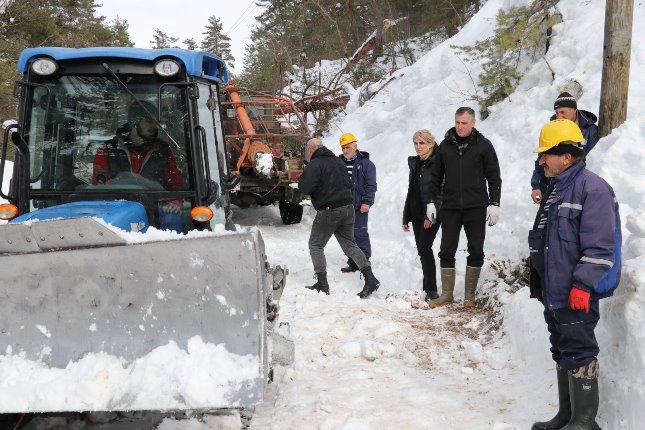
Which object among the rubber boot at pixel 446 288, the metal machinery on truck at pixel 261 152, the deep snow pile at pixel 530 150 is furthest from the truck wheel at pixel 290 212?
the rubber boot at pixel 446 288

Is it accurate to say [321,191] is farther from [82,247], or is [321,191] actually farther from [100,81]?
[82,247]

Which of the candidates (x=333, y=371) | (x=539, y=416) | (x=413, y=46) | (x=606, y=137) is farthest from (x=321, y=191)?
(x=413, y=46)

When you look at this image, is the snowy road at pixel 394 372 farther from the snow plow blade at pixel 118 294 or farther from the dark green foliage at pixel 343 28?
the dark green foliage at pixel 343 28

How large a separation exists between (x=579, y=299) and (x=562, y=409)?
74 centimetres

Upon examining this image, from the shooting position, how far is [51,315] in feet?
9.52

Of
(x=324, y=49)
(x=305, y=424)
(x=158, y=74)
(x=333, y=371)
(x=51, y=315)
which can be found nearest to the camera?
(x=51, y=315)

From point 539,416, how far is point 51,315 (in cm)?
282

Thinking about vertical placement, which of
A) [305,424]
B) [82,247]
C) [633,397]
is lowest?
[305,424]

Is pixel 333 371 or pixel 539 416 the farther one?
pixel 333 371

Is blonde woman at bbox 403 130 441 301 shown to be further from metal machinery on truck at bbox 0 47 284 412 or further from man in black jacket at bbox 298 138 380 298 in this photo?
metal machinery on truck at bbox 0 47 284 412

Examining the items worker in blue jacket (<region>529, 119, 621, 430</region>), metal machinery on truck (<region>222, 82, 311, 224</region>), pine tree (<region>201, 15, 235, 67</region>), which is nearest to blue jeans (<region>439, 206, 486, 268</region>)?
worker in blue jacket (<region>529, 119, 621, 430</region>)

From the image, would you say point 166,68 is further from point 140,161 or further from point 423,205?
point 423,205

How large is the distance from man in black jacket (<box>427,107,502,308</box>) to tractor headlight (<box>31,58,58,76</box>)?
3430 mm

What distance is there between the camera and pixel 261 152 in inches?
421
